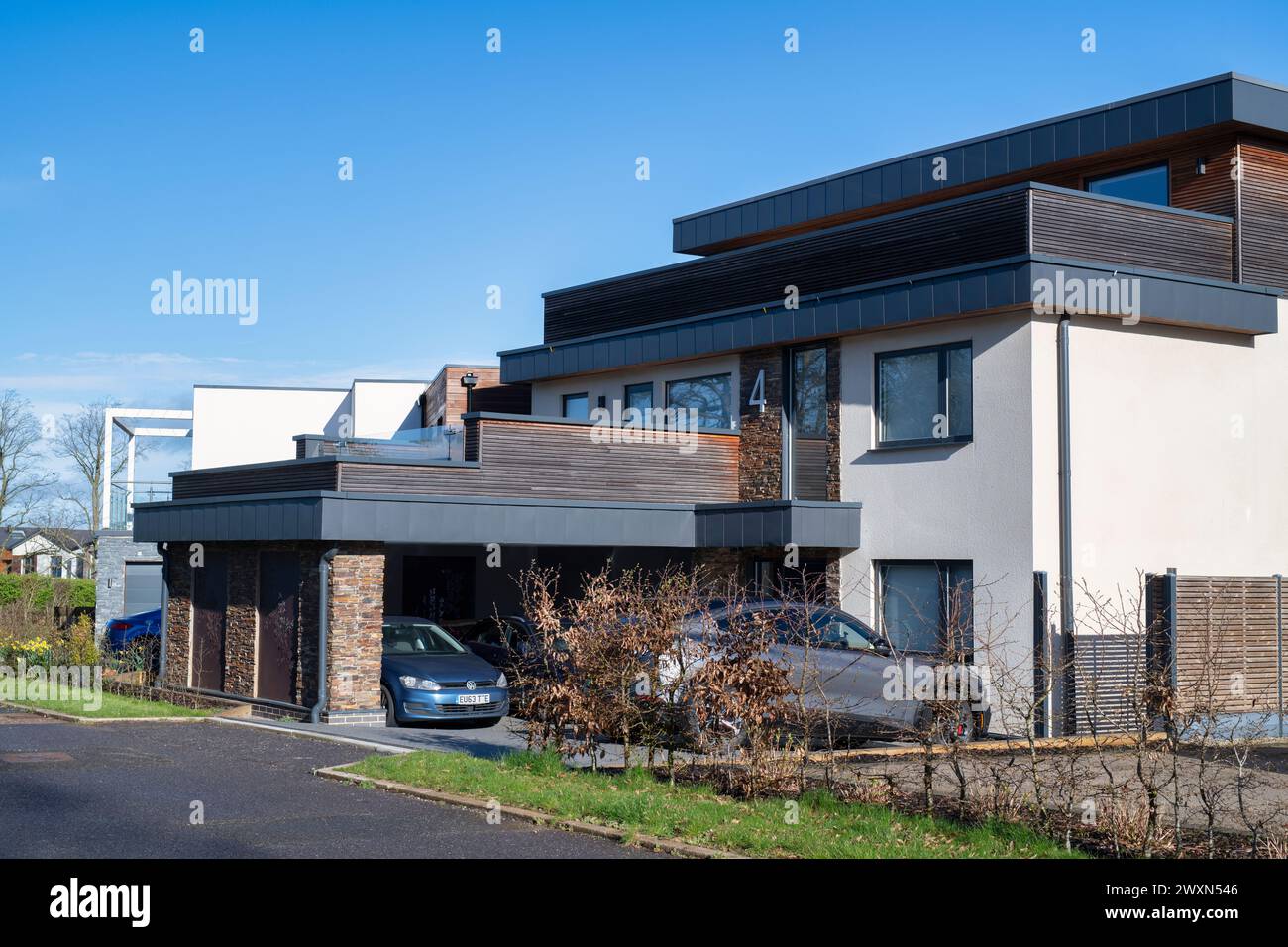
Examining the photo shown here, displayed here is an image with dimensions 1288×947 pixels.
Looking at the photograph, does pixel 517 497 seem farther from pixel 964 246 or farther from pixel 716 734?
pixel 716 734

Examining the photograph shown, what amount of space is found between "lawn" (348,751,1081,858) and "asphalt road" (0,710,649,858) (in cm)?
40

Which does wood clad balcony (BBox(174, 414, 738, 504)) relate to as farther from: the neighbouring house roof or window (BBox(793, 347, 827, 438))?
the neighbouring house roof

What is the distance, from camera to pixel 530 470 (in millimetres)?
19953

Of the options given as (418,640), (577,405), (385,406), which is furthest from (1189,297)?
(385,406)

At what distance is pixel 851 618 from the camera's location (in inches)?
686

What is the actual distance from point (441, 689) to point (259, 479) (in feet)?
15.6

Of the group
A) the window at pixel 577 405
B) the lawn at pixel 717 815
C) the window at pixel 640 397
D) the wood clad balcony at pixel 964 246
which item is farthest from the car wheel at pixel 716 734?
the window at pixel 577 405

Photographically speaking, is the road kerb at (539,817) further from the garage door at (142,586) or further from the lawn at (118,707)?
the garage door at (142,586)

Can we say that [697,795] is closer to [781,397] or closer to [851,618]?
[851,618]

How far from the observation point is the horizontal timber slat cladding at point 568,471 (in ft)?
61.6

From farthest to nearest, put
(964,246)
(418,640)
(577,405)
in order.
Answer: (577,405), (418,640), (964,246)

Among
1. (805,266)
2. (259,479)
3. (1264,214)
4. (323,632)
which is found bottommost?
(323,632)

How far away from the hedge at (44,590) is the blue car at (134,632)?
7.03m
